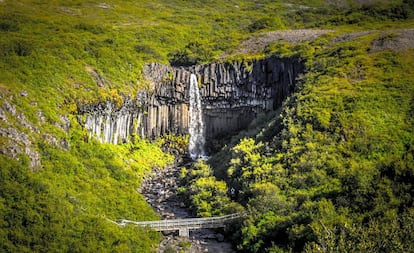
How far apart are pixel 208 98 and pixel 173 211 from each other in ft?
103

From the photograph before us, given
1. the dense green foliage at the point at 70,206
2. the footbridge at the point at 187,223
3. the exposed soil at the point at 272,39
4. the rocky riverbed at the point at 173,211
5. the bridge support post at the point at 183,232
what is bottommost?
the rocky riverbed at the point at 173,211

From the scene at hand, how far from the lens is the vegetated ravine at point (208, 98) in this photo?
8275 centimetres

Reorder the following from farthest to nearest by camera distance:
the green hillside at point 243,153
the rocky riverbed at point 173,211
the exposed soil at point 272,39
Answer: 1. the exposed soil at point 272,39
2. the rocky riverbed at point 173,211
3. the green hillside at point 243,153

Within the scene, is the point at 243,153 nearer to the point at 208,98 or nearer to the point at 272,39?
the point at 208,98

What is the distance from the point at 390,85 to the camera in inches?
2635

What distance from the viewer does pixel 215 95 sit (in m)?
89.2

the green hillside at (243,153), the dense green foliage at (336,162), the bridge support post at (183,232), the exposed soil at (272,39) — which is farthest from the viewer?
the exposed soil at (272,39)

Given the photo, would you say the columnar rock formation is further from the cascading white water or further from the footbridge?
the footbridge

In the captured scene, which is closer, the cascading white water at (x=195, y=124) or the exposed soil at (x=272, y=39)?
the cascading white water at (x=195, y=124)

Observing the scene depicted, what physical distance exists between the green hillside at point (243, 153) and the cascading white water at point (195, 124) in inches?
245

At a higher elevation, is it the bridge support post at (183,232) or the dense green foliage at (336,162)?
the dense green foliage at (336,162)

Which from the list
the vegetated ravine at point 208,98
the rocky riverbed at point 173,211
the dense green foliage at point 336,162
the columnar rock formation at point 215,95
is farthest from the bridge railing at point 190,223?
the columnar rock formation at point 215,95

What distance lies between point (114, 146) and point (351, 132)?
36065 millimetres

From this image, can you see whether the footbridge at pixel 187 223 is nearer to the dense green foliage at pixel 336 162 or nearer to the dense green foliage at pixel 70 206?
the dense green foliage at pixel 70 206
